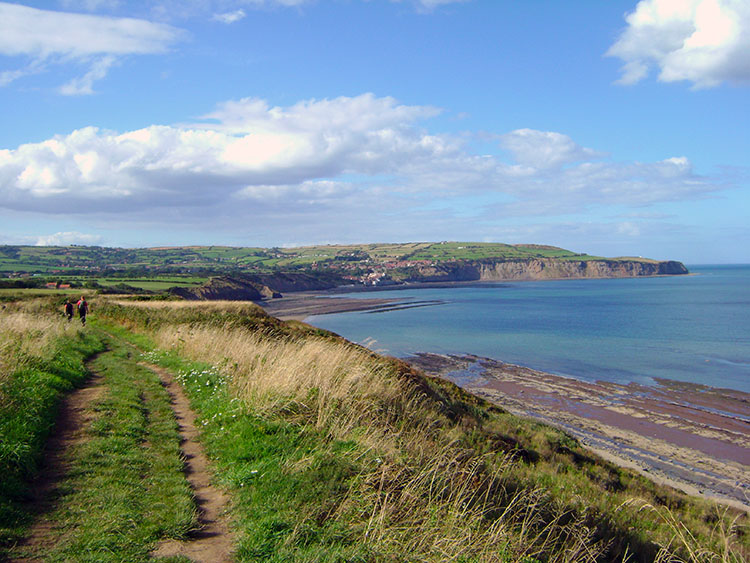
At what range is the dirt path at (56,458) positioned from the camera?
475cm

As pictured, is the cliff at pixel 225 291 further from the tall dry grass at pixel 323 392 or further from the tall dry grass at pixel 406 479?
the tall dry grass at pixel 406 479

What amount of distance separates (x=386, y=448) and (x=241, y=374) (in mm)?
4788

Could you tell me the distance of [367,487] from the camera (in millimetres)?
5574

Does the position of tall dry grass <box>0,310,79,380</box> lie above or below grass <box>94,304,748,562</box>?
above

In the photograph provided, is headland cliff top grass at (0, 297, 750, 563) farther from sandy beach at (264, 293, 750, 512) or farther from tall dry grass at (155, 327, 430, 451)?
sandy beach at (264, 293, 750, 512)

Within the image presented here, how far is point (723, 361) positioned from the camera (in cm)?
4516

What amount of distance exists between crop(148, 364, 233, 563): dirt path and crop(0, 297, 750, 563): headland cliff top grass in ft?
0.42

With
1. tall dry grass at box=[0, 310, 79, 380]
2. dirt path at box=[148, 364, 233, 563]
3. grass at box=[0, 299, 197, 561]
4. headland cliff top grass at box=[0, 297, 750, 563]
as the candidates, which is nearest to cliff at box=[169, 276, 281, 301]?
tall dry grass at box=[0, 310, 79, 380]

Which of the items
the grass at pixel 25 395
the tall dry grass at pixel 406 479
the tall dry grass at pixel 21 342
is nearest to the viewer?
the tall dry grass at pixel 406 479

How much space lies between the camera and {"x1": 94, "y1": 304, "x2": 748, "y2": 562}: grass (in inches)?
193

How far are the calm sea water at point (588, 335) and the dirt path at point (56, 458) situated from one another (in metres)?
16.6

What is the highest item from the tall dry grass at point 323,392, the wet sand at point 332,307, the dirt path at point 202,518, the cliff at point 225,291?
the tall dry grass at point 323,392

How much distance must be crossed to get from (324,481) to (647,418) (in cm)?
2855

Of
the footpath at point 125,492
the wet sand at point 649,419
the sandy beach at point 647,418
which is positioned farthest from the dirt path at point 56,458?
the wet sand at point 649,419
